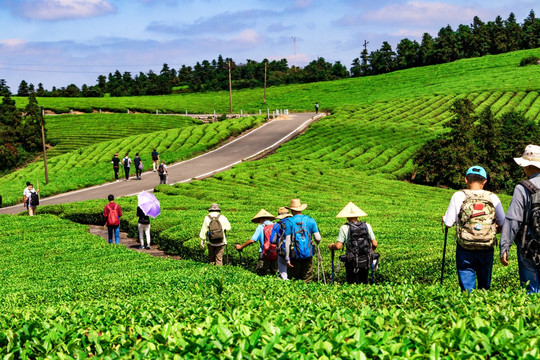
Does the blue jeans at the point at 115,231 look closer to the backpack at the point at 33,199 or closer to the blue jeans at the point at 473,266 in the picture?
the backpack at the point at 33,199

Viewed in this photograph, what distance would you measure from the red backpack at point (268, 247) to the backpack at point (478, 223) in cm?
575

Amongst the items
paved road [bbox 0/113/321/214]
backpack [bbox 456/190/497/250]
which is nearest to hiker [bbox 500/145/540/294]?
backpack [bbox 456/190/497/250]

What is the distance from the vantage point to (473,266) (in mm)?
9164

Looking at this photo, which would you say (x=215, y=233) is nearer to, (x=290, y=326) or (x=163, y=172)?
(x=290, y=326)

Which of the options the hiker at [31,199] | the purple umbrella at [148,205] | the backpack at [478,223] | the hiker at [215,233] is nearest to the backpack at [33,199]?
the hiker at [31,199]

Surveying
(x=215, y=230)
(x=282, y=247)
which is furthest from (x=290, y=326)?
(x=215, y=230)

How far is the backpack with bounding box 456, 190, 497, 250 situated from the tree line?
395ft

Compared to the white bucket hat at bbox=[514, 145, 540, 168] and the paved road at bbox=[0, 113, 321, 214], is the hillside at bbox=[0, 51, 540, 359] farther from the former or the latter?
the paved road at bbox=[0, 113, 321, 214]

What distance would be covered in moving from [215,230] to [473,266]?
817 centimetres

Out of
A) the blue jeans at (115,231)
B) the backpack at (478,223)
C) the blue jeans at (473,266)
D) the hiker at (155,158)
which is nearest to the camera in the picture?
the backpack at (478,223)

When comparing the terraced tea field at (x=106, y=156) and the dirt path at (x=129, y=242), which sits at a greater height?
the terraced tea field at (x=106, y=156)

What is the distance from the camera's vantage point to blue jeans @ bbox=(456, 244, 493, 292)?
29.7 ft

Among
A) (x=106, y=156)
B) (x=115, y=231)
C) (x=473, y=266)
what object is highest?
(x=473, y=266)

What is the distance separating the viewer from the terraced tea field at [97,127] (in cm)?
7250
